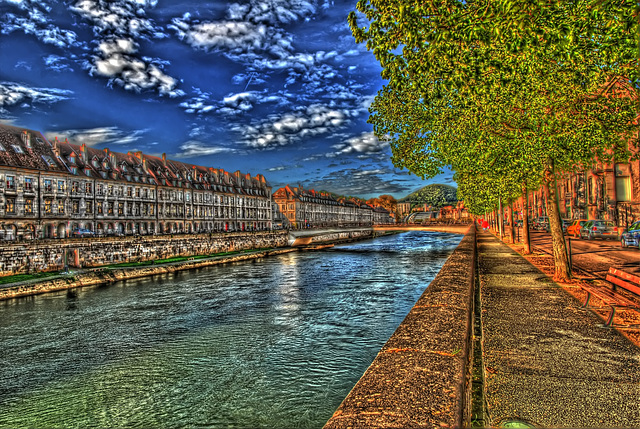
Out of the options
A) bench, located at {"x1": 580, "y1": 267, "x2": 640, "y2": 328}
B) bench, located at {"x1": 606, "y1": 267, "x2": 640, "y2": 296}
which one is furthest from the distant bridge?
bench, located at {"x1": 580, "y1": 267, "x2": 640, "y2": 328}

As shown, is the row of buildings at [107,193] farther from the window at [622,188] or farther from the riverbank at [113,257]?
the window at [622,188]

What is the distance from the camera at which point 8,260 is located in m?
27.1

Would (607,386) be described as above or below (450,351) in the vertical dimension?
below

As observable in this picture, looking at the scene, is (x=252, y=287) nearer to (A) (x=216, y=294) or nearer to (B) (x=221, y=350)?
(A) (x=216, y=294)

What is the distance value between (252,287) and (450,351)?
21197 millimetres

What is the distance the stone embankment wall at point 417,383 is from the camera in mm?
2859

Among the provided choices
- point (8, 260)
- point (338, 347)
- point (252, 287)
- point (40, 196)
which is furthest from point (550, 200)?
point (40, 196)

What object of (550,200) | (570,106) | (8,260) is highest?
(570,106)

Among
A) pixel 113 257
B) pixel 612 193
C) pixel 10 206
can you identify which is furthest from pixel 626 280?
pixel 10 206

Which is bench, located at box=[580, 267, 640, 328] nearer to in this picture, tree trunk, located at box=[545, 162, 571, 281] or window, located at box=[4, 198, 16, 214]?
tree trunk, located at box=[545, 162, 571, 281]

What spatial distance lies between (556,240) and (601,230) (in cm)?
2392

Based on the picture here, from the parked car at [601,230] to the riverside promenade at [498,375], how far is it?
29312 millimetres

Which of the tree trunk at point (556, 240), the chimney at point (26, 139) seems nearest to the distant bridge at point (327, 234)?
the chimney at point (26, 139)

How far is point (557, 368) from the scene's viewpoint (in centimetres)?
476
